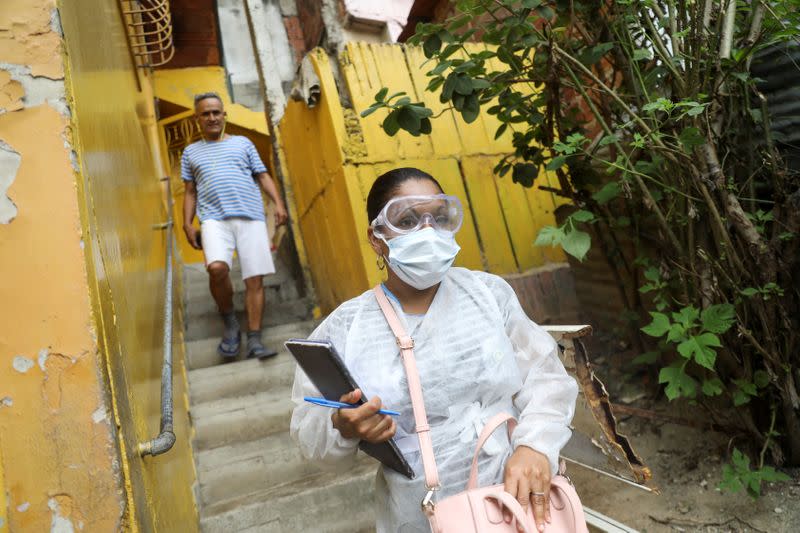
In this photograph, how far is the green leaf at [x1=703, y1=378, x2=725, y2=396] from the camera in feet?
6.22

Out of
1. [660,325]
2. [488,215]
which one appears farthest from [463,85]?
[488,215]

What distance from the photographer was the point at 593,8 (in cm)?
228

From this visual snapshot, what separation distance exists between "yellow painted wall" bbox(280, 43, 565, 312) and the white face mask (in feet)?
6.32

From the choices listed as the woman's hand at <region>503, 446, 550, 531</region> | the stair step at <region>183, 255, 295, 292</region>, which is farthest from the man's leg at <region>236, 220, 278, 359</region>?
the woman's hand at <region>503, 446, 550, 531</region>

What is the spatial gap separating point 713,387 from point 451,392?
1291 millimetres

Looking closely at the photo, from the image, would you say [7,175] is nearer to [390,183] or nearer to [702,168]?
[390,183]

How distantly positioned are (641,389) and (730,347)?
0.82 metres

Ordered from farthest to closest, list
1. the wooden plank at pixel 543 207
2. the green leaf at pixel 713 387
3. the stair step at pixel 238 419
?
the wooden plank at pixel 543 207, the stair step at pixel 238 419, the green leaf at pixel 713 387

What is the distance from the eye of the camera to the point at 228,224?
368cm

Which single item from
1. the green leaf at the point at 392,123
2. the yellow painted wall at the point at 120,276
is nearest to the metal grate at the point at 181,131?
the yellow painted wall at the point at 120,276

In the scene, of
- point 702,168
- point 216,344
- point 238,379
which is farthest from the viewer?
point 216,344

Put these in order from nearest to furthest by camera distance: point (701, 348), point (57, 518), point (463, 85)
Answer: point (57, 518) < point (701, 348) < point (463, 85)

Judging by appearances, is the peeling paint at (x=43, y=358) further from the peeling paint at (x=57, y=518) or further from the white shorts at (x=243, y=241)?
the white shorts at (x=243, y=241)

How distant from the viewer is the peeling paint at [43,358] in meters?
0.93
